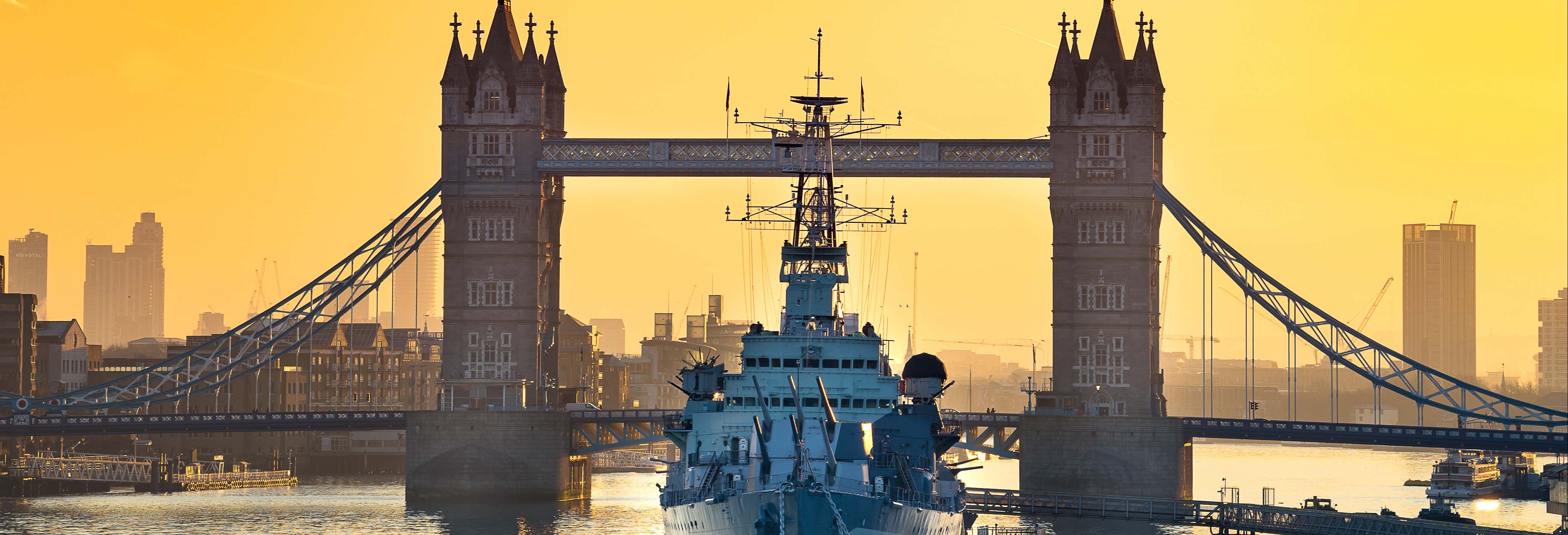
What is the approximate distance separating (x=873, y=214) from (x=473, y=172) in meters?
58.9

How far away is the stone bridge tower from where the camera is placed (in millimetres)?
150125

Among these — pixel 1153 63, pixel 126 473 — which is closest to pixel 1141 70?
pixel 1153 63

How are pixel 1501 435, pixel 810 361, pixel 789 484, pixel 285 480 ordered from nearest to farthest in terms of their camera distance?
pixel 789 484
pixel 810 361
pixel 1501 435
pixel 285 480

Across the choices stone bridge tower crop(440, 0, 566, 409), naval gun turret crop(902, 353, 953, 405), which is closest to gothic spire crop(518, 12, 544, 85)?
stone bridge tower crop(440, 0, 566, 409)

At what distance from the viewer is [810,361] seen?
91.2m

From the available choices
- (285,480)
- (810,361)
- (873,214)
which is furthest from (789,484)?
(285,480)

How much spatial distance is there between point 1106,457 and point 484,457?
1511 inches

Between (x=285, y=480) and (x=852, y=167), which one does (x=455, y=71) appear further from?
(x=285, y=480)

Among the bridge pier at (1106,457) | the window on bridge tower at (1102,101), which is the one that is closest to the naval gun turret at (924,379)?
the bridge pier at (1106,457)

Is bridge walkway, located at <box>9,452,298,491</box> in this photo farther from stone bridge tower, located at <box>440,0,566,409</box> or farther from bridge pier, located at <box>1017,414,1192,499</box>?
bridge pier, located at <box>1017,414,1192,499</box>

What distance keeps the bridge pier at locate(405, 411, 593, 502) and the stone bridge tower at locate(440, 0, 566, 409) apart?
304 cm

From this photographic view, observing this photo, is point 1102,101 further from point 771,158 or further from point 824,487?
point 824,487

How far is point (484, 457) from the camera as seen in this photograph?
147 meters

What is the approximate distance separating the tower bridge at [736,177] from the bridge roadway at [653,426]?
10.9 inches
